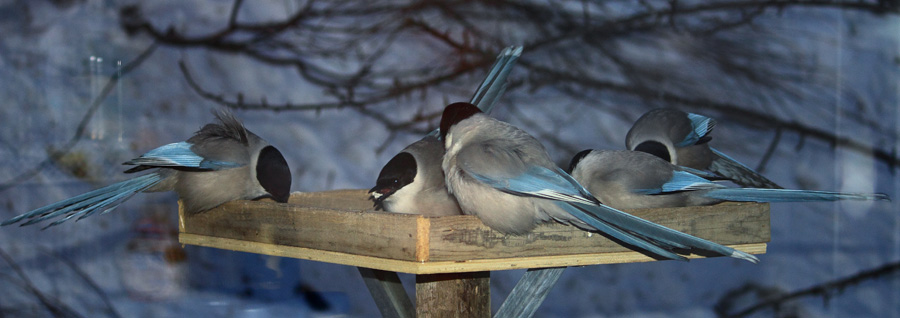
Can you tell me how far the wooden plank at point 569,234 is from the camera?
110cm

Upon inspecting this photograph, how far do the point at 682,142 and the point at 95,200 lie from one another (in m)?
1.20

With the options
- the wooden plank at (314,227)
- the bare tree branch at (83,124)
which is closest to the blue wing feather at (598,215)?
the wooden plank at (314,227)

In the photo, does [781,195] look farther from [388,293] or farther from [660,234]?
[388,293]

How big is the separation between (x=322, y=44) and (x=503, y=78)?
1.20 metres

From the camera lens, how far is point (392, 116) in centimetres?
268

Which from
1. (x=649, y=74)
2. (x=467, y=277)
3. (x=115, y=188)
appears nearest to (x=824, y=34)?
(x=649, y=74)

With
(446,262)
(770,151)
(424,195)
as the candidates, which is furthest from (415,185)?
(770,151)

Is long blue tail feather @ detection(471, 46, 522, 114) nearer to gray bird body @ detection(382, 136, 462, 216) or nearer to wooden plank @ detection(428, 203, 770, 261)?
gray bird body @ detection(382, 136, 462, 216)

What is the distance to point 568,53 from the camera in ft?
9.07

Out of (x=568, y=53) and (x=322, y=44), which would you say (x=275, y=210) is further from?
(x=568, y=53)

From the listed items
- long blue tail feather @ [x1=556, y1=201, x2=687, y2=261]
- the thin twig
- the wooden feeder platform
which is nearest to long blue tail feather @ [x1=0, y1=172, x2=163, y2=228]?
the wooden feeder platform

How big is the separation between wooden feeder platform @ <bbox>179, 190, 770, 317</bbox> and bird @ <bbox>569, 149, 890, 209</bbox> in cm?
4

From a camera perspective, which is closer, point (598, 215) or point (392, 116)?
point (598, 215)

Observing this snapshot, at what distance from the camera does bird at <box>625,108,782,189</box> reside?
5.16 feet
